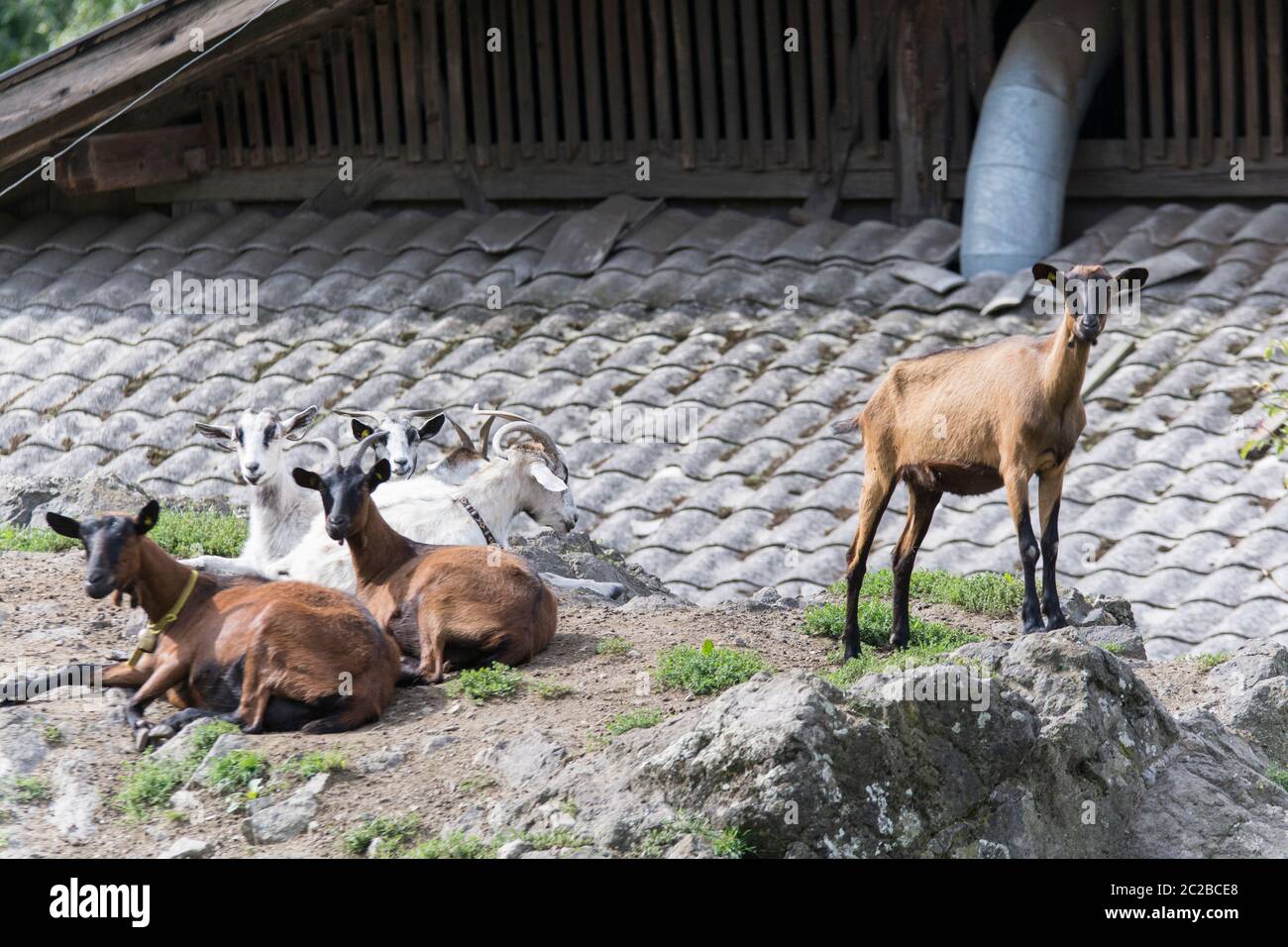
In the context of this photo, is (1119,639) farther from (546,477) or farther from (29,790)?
(29,790)

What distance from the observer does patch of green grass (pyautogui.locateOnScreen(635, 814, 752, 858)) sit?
6395 mm

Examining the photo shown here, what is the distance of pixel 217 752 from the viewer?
7285 millimetres

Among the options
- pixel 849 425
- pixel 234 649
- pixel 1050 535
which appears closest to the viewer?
pixel 234 649

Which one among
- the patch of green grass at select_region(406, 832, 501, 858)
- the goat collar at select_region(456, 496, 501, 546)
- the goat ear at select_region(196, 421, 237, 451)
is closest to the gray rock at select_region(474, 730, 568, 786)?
the patch of green grass at select_region(406, 832, 501, 858)

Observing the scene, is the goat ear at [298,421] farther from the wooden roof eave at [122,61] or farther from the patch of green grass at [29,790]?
the wooden roof eave at [122,61]

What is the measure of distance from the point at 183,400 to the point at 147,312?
5.17ft

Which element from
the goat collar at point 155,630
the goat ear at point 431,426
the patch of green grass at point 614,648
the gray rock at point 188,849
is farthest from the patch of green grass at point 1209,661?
the gray rock at point 188,849

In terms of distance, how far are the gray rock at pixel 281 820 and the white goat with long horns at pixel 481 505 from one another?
96.5 inches

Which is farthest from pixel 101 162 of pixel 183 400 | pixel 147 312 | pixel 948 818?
pixel 948 818

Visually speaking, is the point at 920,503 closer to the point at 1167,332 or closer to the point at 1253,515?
the point at 1253,515

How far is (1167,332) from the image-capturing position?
45.1 ft

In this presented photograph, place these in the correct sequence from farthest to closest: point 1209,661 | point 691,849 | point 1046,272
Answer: point 1209,661
point 1046,272
point 691,849

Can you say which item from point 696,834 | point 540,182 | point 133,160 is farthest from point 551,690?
point 133,160

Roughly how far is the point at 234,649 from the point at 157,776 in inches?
27.9
